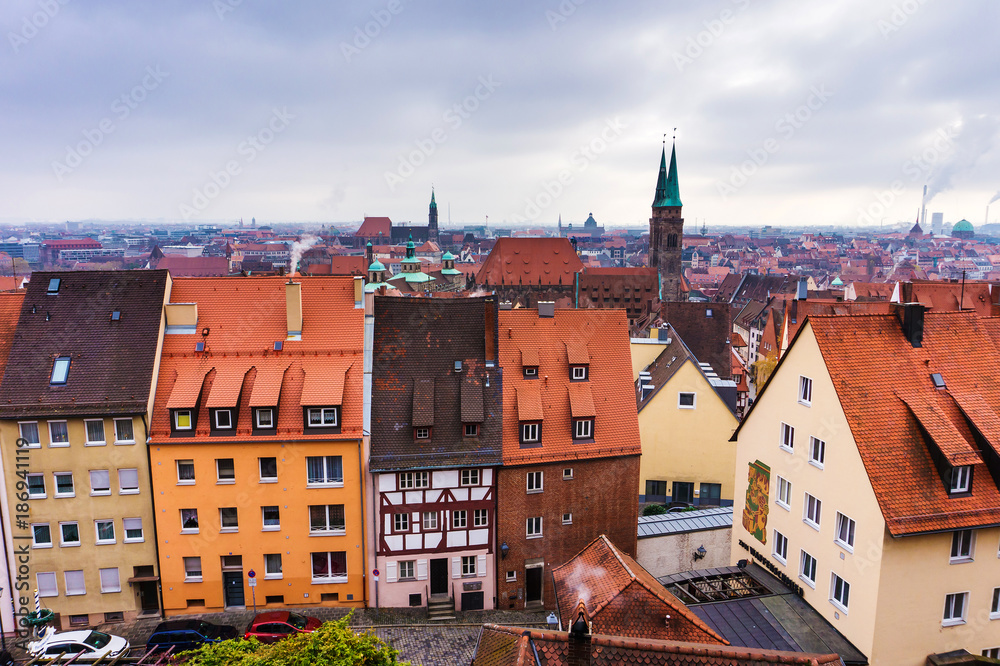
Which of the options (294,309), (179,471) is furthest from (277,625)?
(294,309)

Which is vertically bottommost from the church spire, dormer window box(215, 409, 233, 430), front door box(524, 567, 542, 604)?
front door box(524, 567, 542, 604)

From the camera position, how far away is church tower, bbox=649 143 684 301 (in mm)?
139750

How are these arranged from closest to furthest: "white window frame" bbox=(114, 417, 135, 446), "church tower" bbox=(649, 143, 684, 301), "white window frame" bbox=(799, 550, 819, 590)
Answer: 1. "white window frame" bbox=(799, 550, 819, 590)
2. "white window frame" bbox=(114, 417, 135, 446)
3. "church tower" bbox=(649, 143, 684, 301)

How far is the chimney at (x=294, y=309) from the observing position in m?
29.1

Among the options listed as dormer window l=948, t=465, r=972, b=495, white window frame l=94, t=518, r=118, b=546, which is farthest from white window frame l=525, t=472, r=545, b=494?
white window frame l=94, t=518, r=118, b=546

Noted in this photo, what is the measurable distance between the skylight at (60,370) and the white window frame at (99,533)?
608cm

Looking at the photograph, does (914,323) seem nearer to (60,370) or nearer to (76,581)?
(60,370)

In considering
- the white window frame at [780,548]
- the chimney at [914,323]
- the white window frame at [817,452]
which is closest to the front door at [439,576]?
the white window frame at [780,548]

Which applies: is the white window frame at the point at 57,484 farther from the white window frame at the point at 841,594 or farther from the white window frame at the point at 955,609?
the white window frame at the point at 955,609

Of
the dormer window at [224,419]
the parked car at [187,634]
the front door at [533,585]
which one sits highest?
the dormer window at [224,419]

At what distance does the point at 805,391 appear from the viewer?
2284 cm

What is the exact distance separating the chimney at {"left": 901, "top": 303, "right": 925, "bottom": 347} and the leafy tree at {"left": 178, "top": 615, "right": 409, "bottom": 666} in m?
20.5

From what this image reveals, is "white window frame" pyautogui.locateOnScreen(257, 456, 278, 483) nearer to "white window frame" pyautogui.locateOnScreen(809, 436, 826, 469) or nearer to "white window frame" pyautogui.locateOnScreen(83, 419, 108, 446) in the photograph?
"white window frame" pyautogui.locateOnScreen(83, 419, 108, 446)

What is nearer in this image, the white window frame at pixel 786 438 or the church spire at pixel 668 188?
the white window frame at pixel 786 438
